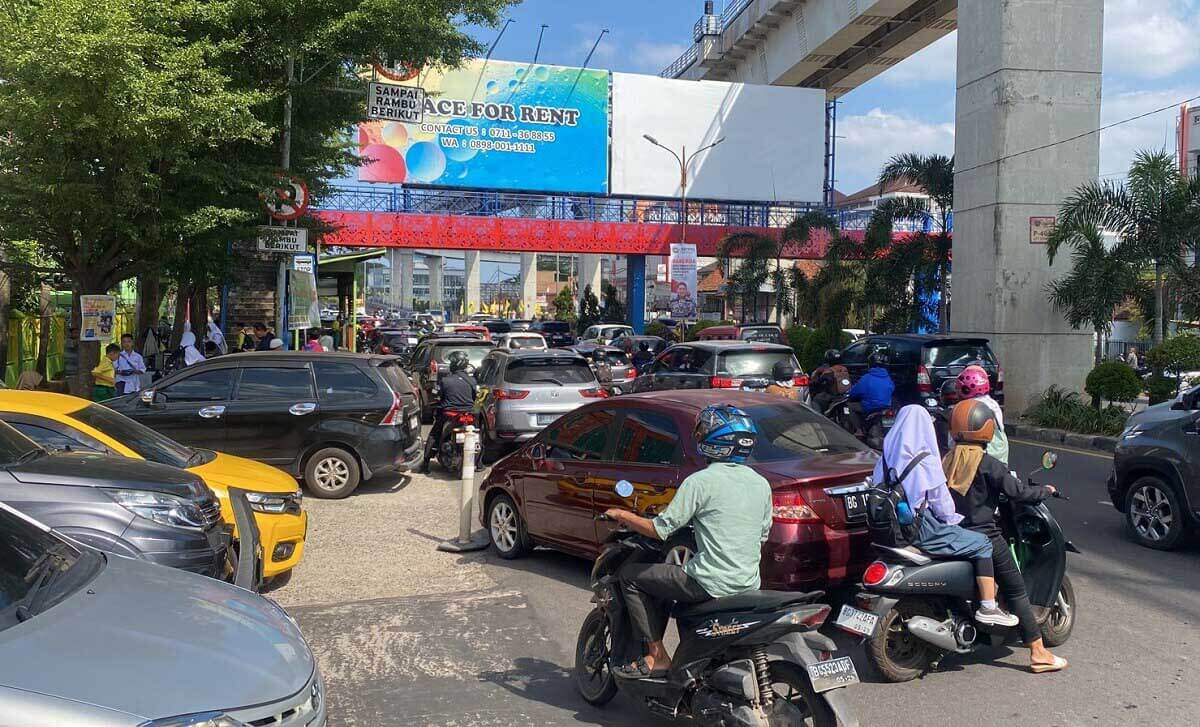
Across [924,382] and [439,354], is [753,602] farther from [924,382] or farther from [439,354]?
[439,354]

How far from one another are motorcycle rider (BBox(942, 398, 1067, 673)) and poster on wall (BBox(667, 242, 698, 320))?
32.0 m

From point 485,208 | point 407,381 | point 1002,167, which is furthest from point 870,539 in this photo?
point 485,208

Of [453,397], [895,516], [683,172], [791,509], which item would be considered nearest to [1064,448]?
[453,397]

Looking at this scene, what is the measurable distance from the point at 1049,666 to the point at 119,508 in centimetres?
570

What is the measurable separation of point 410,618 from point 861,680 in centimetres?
312

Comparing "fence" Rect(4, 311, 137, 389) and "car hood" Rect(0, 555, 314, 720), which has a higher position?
"fence" Rect(4, 311, 137, 389)

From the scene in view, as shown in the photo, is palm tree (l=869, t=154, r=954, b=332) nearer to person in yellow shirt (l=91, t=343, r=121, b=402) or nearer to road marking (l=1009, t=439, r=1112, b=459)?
road marking (l=1009, t=439, r=1112, b=459)

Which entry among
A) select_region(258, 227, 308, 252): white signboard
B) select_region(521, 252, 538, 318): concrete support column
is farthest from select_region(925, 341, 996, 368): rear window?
select_region(521, 252, 538, 318): concrete support column

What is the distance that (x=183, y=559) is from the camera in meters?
6.13

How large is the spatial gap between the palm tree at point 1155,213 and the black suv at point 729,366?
708 centimetres

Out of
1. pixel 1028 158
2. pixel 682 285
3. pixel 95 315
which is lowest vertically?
pixel 95 315

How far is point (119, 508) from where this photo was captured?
616cm

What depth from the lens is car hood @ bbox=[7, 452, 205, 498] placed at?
6.21m

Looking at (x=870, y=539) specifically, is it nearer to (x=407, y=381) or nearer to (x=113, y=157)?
(x=407, y=381)
